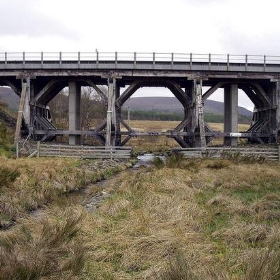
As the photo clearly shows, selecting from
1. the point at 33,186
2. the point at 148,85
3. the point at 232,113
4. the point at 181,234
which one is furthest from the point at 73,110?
the point at 181,234

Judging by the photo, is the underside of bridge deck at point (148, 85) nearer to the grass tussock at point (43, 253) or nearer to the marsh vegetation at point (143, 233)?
the marsh vegetation at point (143, 233)

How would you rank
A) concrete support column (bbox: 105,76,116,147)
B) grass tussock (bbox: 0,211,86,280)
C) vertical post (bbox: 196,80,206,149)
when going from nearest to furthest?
grass tussock (bbox: 0,211,86,280)
concrete support column (bbox: 105,76,116,147)
vertical post (bbox: 196,80,206,149)

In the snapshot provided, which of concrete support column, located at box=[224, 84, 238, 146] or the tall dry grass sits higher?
concrete support column, located at box=[224, 84, 238, 146]

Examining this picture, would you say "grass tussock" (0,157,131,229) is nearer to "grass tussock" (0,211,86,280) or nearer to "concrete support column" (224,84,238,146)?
"grass tussock" (0,211,86,280)

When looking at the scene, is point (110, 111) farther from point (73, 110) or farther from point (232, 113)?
point (232, 113)

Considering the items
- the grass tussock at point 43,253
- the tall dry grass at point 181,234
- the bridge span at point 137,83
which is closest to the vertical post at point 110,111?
the bridge span at point 137,83

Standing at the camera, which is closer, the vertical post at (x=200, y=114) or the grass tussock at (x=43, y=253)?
the grass tussock at (x=43, y=253)

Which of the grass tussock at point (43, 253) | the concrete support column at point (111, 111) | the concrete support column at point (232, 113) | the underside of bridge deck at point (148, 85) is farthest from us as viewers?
the concrete support column at point (232, 113)

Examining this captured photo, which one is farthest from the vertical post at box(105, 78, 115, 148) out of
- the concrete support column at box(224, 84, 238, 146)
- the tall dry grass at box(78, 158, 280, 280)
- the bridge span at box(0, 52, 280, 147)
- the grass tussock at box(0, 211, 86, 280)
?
the grass tussock at box(0, 211, 86, 280)

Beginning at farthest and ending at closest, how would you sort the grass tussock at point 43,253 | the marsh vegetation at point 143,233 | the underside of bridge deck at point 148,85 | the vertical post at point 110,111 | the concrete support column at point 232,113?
the concrete support column at point 232,113 < the underside of bridge deck at point 148,85 < the vertical post at point 110,111 < the marsh vegetation at point 143,233 < the grass tussock at point 43,253

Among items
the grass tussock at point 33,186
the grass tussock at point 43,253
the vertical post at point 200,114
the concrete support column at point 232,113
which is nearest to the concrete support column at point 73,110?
the vertical post at point 200,114

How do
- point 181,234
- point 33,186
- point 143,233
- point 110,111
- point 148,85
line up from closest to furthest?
point 181,234
point 143,233
point 33,186
point 110,111
point 148,85

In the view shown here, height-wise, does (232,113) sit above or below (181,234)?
above

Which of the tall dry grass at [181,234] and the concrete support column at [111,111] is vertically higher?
the concrete support column at [111,111]
